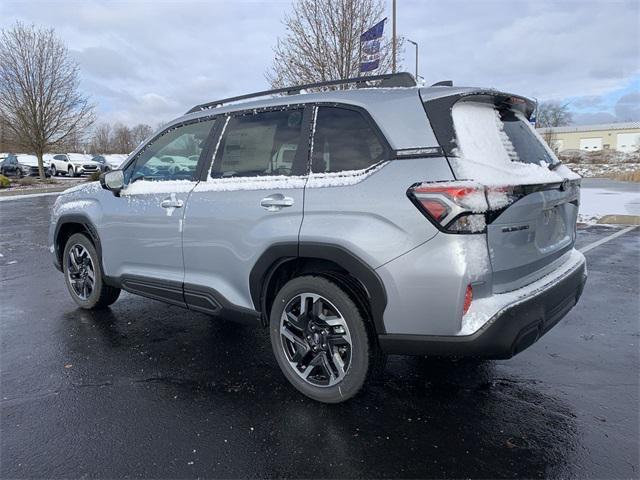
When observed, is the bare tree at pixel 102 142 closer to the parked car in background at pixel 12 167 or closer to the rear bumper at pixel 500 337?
the parked car in background at pixel 12 167

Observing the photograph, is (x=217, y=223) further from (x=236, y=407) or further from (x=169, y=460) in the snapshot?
(x=169, y=460)

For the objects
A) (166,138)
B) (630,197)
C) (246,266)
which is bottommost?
(630,197)

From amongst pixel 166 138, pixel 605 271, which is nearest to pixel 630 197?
pixel 605 271

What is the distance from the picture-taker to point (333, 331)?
2973 millimetres

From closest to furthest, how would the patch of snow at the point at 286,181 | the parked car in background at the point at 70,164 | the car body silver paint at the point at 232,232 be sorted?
1. the patch of snow at the point at 286,181
2. the car body silver paint at the point at 232,232
3. the parked car in background at the point at 70,164

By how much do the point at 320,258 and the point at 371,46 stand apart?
436 inches

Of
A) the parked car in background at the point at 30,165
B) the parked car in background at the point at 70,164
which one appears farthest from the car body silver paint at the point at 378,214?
the parked car in background at the point at 30,165

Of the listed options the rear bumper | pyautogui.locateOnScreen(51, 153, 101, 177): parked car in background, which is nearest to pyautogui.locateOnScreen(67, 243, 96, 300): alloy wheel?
the rear bumper

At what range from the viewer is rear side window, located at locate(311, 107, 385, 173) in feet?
Answer: 9.32

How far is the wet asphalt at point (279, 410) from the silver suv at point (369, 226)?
400 millimetres

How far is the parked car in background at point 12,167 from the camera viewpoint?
107ft

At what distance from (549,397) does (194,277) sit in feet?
8.61

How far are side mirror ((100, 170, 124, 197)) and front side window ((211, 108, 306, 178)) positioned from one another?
1.14m

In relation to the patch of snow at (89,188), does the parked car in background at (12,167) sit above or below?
below
